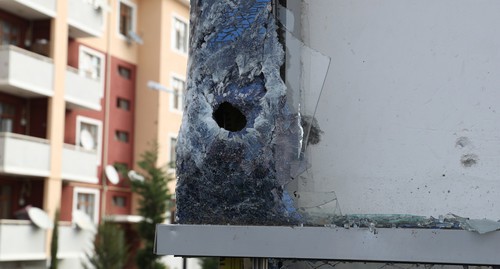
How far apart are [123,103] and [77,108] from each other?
334cm

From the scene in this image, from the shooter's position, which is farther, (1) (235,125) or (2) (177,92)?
(2) (177,92)

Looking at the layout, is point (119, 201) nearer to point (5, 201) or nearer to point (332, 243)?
point (5, 201)

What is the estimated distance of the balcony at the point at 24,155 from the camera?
63.2 ft

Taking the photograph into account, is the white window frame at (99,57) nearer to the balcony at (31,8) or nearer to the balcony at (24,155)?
the balcony at (31,8)

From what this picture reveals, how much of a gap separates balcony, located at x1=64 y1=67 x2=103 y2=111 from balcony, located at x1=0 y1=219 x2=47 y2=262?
13.3ft

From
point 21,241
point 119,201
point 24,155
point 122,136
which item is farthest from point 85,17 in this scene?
point 21,241

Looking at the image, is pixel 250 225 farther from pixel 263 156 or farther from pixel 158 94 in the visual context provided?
pixel 158 94

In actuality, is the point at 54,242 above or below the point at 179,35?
below

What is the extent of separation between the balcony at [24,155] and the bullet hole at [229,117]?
15.9 m

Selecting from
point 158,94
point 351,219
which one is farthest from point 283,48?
point 158,94

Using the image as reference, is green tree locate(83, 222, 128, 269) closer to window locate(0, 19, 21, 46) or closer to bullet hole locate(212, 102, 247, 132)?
window locate(0, 19, 21, 46)

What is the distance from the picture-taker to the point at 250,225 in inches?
162

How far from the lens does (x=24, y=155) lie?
66.0ft

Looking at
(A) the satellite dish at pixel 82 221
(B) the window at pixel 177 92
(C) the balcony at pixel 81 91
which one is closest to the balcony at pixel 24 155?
(C) the balcony at pixel 81 91
